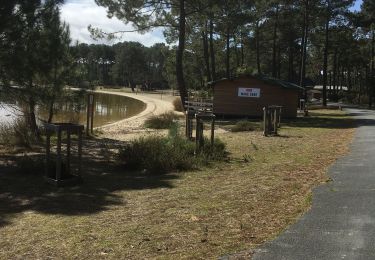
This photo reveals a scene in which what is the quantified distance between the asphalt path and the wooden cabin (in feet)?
72.5

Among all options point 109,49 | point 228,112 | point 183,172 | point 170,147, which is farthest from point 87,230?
point 109,49

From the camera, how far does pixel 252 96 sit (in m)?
31.1

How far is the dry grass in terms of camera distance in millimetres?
5430

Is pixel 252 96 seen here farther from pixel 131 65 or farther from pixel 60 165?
pixel 131 65

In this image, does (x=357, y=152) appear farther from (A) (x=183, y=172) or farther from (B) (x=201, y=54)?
(B) (x=201, y=54)

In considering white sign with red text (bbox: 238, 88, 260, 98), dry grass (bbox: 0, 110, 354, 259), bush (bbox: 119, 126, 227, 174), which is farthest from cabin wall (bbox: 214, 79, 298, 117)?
dry grass (bbox: 0, 110, 354, 259)

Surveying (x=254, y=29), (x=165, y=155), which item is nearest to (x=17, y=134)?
(x=165, y=155)

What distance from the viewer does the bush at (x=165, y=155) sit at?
10555 mm

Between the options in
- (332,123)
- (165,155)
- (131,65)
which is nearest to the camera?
(165,155)

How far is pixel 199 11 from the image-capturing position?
3158 cm

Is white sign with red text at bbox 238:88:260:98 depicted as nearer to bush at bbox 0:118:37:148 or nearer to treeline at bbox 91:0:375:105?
treeline at bbox 91:0:375:105

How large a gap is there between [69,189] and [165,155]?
2459 mm

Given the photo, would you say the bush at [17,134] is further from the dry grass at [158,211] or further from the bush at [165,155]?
the bush at [165,155]

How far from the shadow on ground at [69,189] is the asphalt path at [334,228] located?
9.21ft
